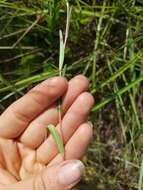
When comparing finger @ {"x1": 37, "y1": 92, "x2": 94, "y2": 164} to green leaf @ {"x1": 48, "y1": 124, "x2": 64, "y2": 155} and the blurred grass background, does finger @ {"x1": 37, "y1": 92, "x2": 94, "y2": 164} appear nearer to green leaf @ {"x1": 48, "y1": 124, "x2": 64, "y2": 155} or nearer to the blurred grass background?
green leaf @ {"x1": 48, "y1": 124, "x2": 64, "y2": 155}

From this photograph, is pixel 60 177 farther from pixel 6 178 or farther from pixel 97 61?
pixel 97 61

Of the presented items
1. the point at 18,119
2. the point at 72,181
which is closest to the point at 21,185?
the point at 72,181

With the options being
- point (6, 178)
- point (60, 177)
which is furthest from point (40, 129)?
point (60, 177)

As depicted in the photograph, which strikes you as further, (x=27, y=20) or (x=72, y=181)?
(x=27, y=20)

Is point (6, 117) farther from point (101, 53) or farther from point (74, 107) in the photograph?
point (101, 53)

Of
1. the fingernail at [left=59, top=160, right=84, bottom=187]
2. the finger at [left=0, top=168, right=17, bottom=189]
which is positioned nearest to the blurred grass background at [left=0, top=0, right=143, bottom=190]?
the finger at [left=0, top=168, right=17, bottom=189]

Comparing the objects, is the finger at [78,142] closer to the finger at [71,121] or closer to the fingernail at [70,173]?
the finger at [71,121]

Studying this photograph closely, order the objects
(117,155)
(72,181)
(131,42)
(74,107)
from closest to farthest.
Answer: (72,181) → (74,107) → (131,42) → (117,155)
